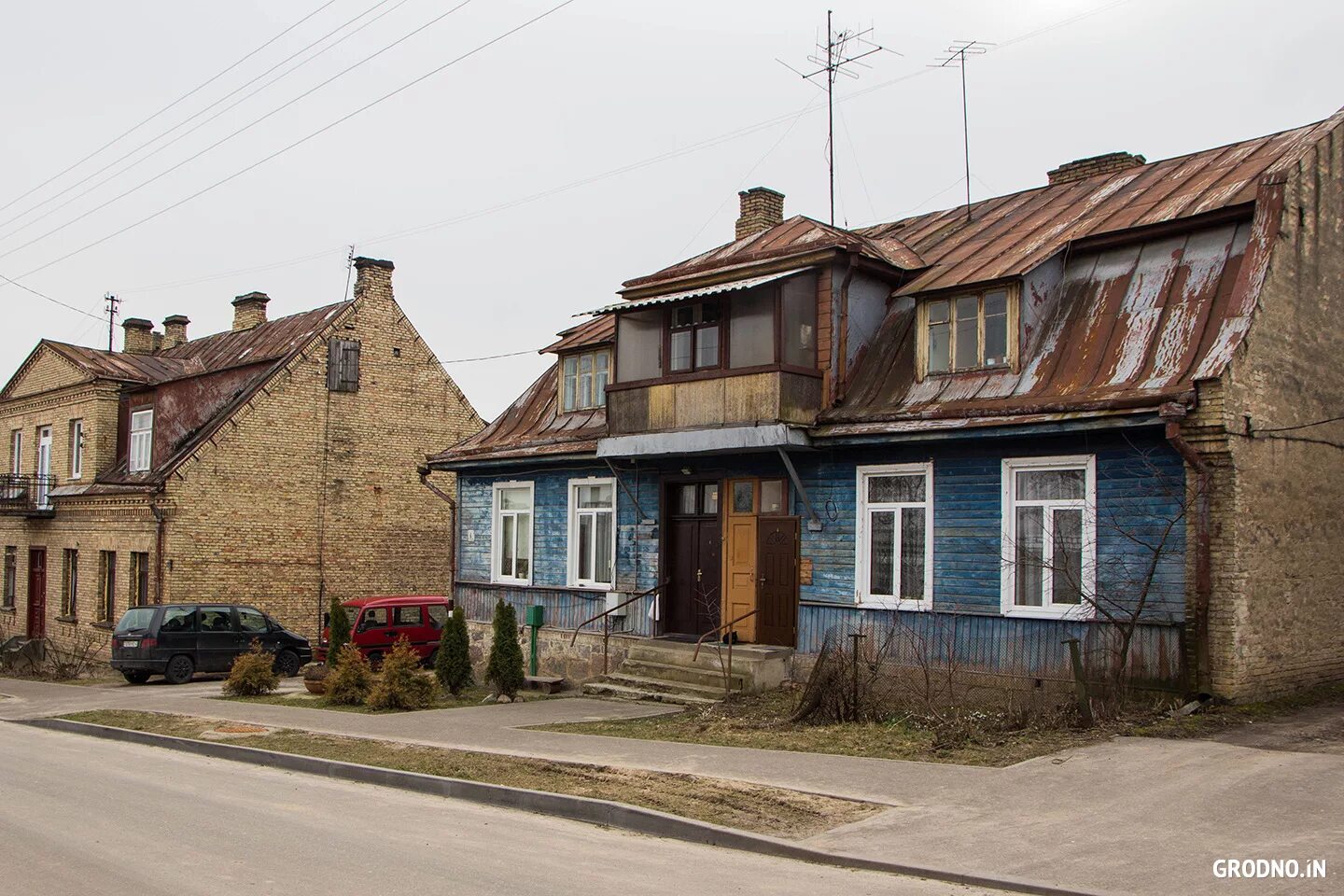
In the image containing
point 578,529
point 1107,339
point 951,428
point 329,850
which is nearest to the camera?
point 329,850

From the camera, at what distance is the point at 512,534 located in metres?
22.8

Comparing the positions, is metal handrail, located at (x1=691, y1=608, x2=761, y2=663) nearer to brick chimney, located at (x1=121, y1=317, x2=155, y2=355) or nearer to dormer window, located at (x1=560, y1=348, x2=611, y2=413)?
dormer window, located at (x1=560, y1=348, x2=611, y2=413)

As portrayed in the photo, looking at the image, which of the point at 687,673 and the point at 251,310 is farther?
the point at 251,310

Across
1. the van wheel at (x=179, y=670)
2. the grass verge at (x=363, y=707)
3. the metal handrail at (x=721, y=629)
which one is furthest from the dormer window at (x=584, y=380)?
the van wheel at (x=179, y=670)

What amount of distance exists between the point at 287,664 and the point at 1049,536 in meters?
18.5

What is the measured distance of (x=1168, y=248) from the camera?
1491 centimetres

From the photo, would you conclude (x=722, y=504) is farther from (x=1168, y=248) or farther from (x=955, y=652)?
(x=1168, y=248)

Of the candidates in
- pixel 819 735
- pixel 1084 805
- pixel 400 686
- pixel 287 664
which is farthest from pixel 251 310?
pixel 1084 805

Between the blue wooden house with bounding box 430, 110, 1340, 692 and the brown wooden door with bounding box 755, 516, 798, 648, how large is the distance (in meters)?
0.04

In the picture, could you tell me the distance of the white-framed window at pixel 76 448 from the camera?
1313 inches

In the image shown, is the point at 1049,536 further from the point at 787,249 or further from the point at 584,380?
the point at 584,380

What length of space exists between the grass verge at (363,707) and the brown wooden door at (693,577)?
2483mm

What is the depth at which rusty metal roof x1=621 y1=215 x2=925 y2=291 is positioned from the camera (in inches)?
670

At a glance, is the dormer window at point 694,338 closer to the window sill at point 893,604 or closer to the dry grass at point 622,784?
the window sill at point 893,604
